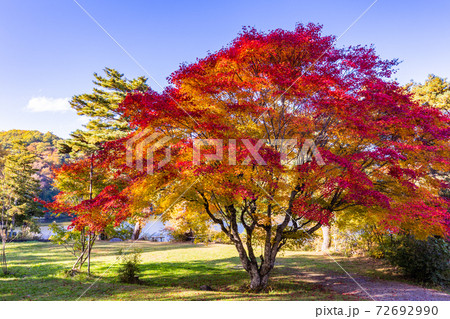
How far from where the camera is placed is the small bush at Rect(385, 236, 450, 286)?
28.4ft

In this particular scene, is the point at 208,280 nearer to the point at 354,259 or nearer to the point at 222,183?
the point at 222,183

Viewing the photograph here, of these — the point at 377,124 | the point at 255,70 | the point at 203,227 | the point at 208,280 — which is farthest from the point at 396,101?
the point at 208,280

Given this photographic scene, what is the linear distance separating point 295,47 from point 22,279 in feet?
34.4

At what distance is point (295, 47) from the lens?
24.1 feet

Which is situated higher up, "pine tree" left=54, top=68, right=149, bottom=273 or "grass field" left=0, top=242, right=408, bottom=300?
"pine tree" left=54, top=68, right=149, bottom=273

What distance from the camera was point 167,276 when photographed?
9.88 m

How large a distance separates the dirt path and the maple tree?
1683 mm

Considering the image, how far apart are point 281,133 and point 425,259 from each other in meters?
6.23

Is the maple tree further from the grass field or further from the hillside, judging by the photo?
the hillside

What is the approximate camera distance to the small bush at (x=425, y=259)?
341 inches

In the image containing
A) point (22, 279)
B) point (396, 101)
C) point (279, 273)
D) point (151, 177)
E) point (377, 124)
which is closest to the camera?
point (151, 177)

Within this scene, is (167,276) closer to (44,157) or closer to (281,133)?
(281,133)

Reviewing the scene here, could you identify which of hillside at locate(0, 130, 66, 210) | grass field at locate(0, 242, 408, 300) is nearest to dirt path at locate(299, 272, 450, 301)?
grass field at locate(0, 242, 408, 300)

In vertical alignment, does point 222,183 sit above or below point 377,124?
below
